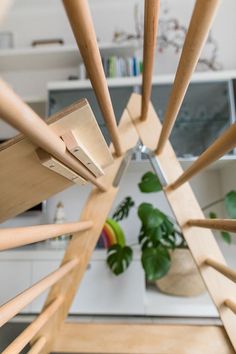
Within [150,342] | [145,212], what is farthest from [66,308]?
[145,212]

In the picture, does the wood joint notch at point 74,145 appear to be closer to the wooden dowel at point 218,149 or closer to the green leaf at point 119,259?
the wooden dowel at point 218,149

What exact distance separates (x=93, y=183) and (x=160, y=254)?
0.79 m

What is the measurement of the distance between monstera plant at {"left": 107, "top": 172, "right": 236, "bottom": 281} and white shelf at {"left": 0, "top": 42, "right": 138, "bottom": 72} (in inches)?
46.7

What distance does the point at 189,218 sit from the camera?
66 centimetres

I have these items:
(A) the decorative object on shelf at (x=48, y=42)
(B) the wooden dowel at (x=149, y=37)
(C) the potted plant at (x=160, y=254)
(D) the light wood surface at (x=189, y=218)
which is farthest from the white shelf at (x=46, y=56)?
(B) the wooden dowel at (x=149, y=37)

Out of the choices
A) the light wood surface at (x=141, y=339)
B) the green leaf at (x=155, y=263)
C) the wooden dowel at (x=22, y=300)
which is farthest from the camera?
the green leaf at (x=155, y=263)

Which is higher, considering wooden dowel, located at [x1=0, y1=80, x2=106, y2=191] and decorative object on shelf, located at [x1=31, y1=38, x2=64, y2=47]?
decorative object on shelf, located at [x1=31, y1=38, x2=64, y2=47]

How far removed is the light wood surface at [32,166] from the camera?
1.07ft

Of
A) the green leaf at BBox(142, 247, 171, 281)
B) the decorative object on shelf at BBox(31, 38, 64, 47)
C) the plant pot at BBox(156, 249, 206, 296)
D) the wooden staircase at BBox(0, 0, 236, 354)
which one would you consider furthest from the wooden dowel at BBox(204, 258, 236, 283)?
the decorative object on shelf at BBox(31, 38, 64, 47)

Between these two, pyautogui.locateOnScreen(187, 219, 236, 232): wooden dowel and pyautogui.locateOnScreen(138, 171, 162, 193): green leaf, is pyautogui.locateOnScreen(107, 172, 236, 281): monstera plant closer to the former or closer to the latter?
→ pyautogui.locateOnScreen(138, 171, 162, 193): green leaf

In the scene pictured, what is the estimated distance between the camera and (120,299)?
1.41 metres

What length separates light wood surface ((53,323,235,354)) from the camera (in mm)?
576

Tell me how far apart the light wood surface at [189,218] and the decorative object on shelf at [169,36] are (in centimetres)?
156

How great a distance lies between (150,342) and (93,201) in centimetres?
37
